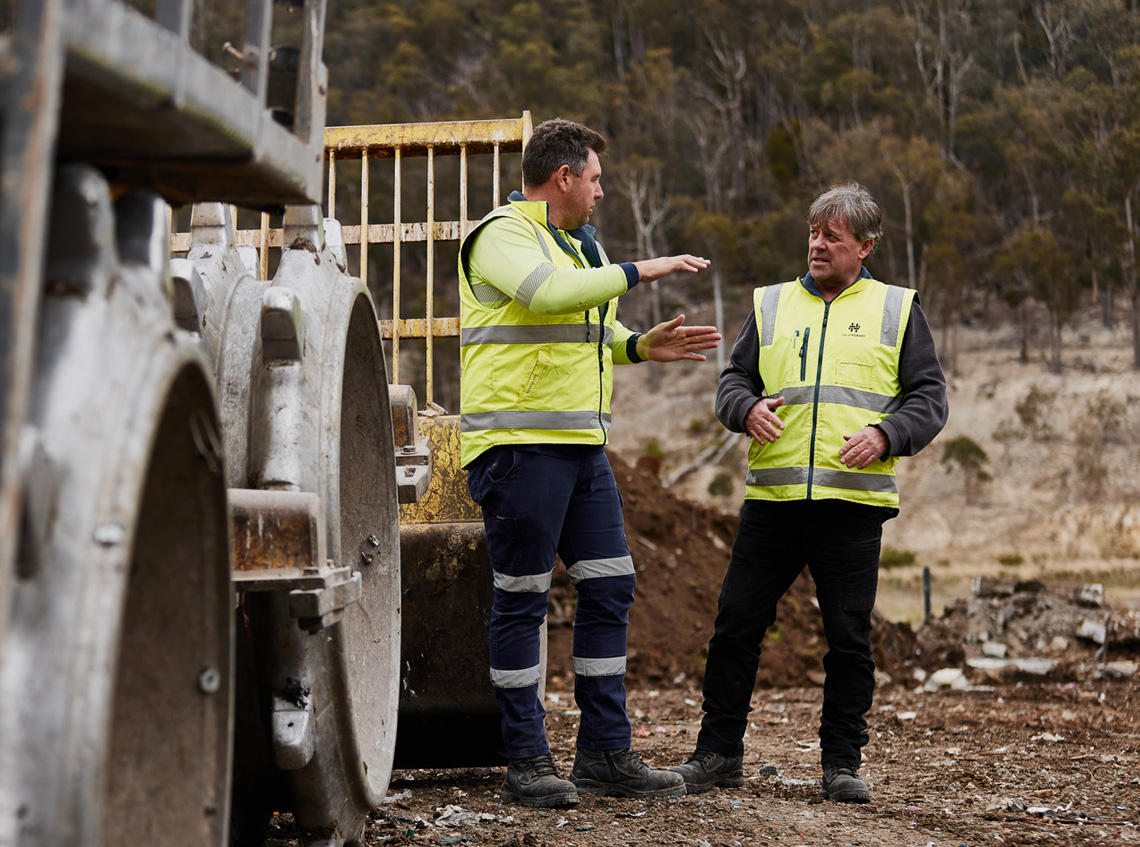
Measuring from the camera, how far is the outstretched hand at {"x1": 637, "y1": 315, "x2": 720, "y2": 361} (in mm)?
3883

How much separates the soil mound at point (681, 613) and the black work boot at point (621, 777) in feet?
13.7

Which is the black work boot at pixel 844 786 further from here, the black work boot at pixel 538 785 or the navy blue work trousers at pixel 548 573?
the black work boot at pixel 538 785

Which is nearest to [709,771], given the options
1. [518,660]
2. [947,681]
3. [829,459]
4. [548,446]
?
[518,660]

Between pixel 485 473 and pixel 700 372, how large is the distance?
1221 inches

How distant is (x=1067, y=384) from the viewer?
1156 inches

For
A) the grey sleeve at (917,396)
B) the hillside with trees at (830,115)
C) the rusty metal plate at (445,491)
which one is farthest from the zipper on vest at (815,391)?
the hillside with trees at (830,115)

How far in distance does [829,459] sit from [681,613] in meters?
5.81

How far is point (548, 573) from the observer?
3.68 meters

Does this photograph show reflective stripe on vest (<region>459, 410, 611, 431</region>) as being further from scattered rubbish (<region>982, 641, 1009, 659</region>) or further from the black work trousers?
scattered rubbish (<region>982, 641, 1009, 659</region>)

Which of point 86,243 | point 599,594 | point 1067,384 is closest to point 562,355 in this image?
point 599,594

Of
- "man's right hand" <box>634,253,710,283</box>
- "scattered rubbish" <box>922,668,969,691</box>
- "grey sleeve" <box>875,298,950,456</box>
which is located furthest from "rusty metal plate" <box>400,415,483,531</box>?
"scattered rubbish" <box>922,668,969,691</box>

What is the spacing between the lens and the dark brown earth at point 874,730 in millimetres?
3457

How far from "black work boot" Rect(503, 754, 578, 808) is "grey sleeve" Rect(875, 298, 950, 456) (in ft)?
4.78

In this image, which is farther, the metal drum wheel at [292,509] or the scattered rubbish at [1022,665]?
the scattered rubbish at [1022,665]
